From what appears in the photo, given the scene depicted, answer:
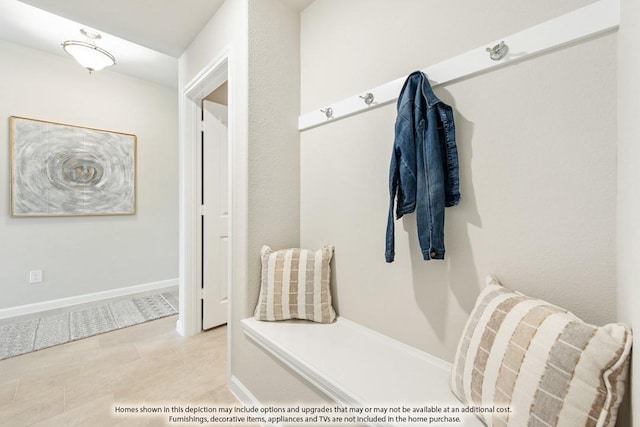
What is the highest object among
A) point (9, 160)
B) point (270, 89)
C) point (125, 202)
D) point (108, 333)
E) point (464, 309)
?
point (270, 89)

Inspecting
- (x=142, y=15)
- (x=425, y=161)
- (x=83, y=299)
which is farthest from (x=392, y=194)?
(x=83, y=299)

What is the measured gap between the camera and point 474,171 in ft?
3.67

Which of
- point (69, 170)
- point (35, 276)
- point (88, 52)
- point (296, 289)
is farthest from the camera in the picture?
point (69, 170)

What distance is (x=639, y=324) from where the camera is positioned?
0.60 metres

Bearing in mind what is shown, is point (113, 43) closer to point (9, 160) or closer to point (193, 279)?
point (9, 160)

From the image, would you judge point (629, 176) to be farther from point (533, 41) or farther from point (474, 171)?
point (533, 41)

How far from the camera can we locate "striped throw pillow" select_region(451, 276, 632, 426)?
2.17ft

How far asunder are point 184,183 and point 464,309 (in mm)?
2306

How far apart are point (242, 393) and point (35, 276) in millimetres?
2807

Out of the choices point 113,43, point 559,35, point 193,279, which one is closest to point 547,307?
point 559,35

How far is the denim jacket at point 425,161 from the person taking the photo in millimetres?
1106

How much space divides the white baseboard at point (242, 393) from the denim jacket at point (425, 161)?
50.1 inches

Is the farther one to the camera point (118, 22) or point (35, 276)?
point (35, 276)

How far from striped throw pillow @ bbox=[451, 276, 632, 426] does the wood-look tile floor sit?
4.73ft
